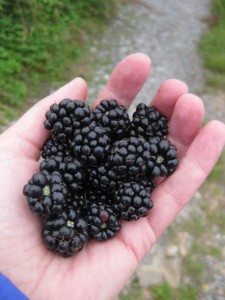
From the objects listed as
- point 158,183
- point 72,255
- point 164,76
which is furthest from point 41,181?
point 164,76

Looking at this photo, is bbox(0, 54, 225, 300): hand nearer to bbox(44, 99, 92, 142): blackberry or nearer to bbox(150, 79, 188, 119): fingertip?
bbox(150, 79, 188, 119): fingertip

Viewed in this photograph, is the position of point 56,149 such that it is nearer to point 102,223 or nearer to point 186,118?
point 102,223

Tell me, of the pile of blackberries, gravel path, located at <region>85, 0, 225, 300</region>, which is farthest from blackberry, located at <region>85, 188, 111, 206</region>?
gravel path, located at <region>85, 0, 225, 300</region>

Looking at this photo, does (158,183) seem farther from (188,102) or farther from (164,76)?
(164,76)

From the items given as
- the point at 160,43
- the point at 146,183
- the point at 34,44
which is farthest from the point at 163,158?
A: the point at 160,43

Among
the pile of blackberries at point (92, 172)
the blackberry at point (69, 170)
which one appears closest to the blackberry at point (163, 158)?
the pile of blackberries at point (92, 172)

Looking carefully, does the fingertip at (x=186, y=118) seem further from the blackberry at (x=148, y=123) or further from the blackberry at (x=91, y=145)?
the blackberry at (x=91, y=145)
